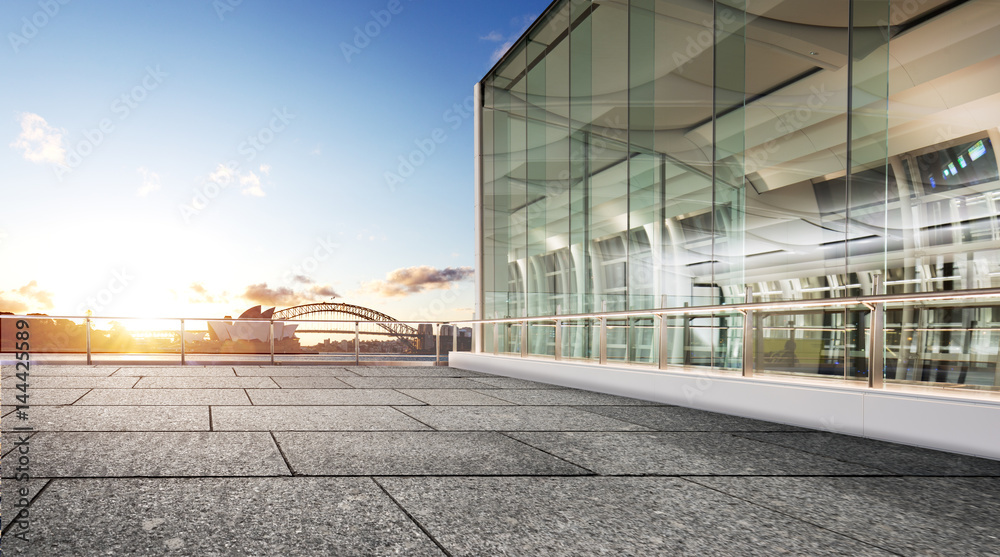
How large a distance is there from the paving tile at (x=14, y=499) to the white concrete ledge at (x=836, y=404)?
17.7ft

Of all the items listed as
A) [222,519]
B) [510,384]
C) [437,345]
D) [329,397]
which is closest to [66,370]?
[329,397]

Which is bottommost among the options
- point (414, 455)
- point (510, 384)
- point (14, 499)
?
point (510, 384)

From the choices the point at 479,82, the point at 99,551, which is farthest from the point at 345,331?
the point at 99,551

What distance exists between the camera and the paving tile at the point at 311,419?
5.14 m

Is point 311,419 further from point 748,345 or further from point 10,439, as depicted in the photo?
point 748,345

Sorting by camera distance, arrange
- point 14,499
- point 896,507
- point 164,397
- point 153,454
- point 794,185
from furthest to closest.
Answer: point 794,185 → point 164,397 → point 153,454 → point 896,507 → point 14,499

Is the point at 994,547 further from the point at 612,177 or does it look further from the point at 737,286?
the point at 612,177

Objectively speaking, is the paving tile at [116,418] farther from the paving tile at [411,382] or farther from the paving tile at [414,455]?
the paving tile at [411,382]

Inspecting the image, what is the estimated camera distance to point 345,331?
15562 millimetres

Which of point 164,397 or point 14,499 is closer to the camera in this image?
point 14,499

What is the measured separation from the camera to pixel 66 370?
461 inches

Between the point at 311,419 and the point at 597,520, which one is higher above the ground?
the point at 597,520

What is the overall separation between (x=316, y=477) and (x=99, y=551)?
1.28 meters

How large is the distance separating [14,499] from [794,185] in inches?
361
